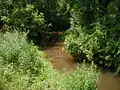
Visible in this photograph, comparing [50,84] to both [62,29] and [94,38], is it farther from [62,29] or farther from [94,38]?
[62,29]

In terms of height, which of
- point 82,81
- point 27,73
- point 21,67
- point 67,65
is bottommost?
point 67,65

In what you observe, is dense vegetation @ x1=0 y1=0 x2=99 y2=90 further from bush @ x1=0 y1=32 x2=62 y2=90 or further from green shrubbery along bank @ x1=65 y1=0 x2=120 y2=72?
green shrubbery along bank @ x1=65 y1=0 x2=120 y2=72

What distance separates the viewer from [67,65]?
11.1 m

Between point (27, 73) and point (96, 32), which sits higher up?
point (96, 32)

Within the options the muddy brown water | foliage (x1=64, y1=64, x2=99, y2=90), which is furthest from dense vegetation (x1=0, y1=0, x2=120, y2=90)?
the muddy brown water

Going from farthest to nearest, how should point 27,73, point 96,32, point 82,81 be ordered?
point 96,32 < point 27,73 < point 82,81

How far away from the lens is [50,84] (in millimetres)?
7738

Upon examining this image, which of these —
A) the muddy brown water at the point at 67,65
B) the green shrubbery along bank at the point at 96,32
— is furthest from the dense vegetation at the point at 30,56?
the green shrubbery along bank at the point at 96,32

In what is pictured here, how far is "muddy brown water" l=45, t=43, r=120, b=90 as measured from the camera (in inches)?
377

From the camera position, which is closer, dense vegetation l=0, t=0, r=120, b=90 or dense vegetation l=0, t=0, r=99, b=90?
dense vegetation l=0, t=0, r=99, b=90

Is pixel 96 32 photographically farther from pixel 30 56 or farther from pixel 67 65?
pixel 30 56

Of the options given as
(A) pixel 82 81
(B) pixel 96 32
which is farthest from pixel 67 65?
(A) pixel 82 81

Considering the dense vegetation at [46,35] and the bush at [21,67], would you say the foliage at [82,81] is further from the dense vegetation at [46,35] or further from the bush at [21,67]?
the bush at [21,67]

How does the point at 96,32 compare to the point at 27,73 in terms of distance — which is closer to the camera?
the point at 27,73
